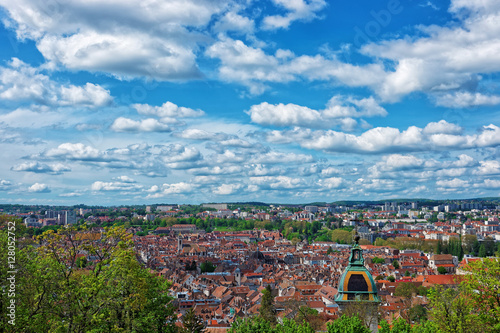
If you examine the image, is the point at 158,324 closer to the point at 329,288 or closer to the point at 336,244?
the point at 329,288

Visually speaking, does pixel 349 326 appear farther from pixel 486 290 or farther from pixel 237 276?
pixel 237 276

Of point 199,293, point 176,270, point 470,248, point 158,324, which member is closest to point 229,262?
point 176,270

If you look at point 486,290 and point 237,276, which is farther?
point 237,276

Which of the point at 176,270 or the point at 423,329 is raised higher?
the point at 423,329

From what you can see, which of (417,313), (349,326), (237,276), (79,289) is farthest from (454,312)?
(237,276)

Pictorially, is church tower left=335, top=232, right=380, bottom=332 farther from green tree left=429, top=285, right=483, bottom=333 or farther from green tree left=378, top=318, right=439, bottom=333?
green tree left=429, top=285, right=483, bottom=333

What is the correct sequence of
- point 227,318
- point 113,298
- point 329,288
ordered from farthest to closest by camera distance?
point 329,288
point 227,318
point 113,298

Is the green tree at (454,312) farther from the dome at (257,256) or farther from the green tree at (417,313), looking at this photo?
the dome at (257,256)
